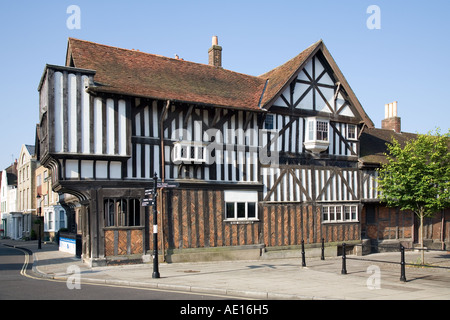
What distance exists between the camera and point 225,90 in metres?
22.4


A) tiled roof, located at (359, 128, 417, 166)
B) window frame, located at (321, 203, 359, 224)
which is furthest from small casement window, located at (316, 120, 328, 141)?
window frame, located at (321, 203, 359, 224)

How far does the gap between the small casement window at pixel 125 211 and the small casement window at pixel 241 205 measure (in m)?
4.27

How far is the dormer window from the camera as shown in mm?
23250

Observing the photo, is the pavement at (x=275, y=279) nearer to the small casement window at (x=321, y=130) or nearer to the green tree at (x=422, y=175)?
the green tree at (x=422, y=175)

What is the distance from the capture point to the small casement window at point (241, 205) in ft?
69.1

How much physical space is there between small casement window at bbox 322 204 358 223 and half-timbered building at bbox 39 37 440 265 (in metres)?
0.07

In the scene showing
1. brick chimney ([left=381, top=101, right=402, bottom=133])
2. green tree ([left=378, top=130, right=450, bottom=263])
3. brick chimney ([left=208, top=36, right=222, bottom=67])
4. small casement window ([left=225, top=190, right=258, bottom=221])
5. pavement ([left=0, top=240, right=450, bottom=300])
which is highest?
brick chimney ([left=208, top=36, right=222, bottom=67])

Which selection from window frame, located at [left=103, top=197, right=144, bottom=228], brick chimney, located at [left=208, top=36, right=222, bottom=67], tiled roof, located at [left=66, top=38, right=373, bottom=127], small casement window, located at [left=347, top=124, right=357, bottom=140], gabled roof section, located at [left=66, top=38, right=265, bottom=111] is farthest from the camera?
small casement window, located at [left=347, top=124, right=357, bottom=140]

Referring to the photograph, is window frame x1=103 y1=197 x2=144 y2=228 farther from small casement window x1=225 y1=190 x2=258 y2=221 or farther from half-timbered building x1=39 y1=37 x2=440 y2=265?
small casement window x1=225 y1=190 x2=258 y2=221

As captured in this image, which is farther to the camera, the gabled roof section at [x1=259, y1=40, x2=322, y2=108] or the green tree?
the gabled roof section at [x1=259, y1=40, x2=322, y2=108]

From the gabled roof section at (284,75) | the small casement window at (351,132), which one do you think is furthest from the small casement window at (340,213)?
the gabled roof section at (284,75)
